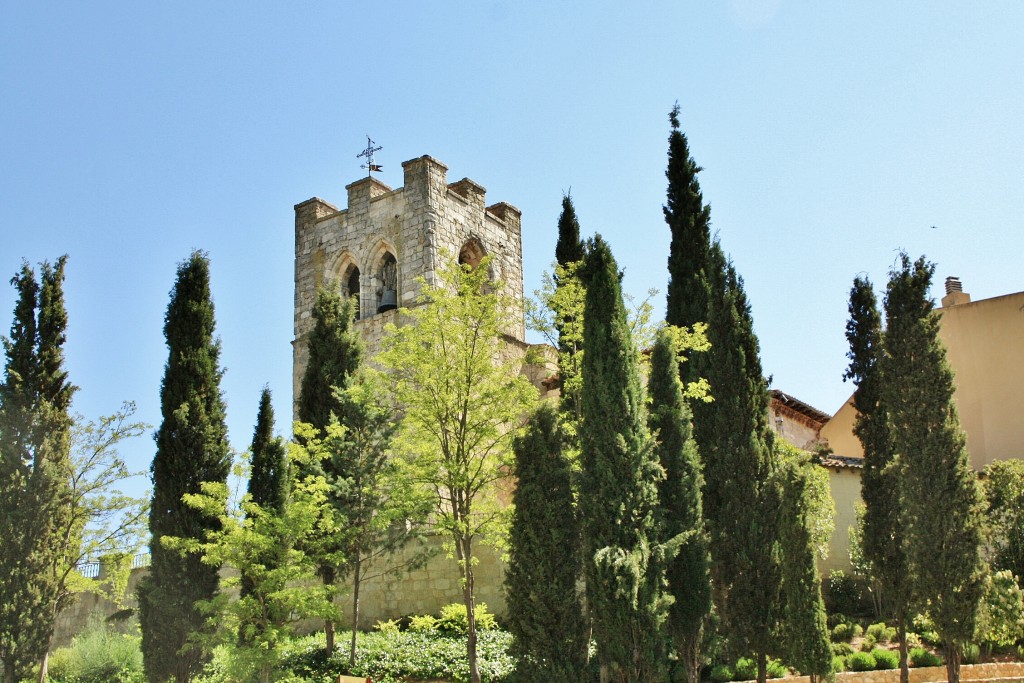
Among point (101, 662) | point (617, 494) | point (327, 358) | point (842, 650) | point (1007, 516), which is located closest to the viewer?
point (617, 494)

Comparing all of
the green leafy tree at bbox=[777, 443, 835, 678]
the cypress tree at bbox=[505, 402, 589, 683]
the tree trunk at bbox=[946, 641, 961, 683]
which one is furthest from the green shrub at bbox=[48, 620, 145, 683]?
the tree trunk at bbox=[946, 641, 961, 683]

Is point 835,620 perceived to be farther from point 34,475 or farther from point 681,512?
point 34,475

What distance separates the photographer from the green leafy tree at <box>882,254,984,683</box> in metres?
13.1

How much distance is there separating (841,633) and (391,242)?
56.2ft

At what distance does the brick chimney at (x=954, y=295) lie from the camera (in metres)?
29.4

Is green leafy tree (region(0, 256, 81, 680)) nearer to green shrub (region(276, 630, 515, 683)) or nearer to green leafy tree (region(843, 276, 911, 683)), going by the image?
green shrub (region(276, 630, 515, 683))

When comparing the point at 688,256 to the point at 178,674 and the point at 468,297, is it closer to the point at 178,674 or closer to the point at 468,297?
the point at 468,297

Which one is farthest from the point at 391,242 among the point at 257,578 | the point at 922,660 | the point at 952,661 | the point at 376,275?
the point at 952,661

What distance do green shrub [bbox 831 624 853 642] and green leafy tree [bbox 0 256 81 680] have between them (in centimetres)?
1367

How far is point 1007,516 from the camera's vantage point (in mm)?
18859

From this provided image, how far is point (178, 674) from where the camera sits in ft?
49.3

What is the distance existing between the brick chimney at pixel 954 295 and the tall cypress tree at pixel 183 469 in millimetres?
22186

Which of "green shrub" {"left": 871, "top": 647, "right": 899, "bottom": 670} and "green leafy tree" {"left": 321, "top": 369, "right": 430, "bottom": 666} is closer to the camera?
"green leafy tree" {"left": 321, "top": 369, "right": 430, "bottom": 666}

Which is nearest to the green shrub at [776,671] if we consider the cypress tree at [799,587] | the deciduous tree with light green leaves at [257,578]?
the cypress tree at [799,587]
